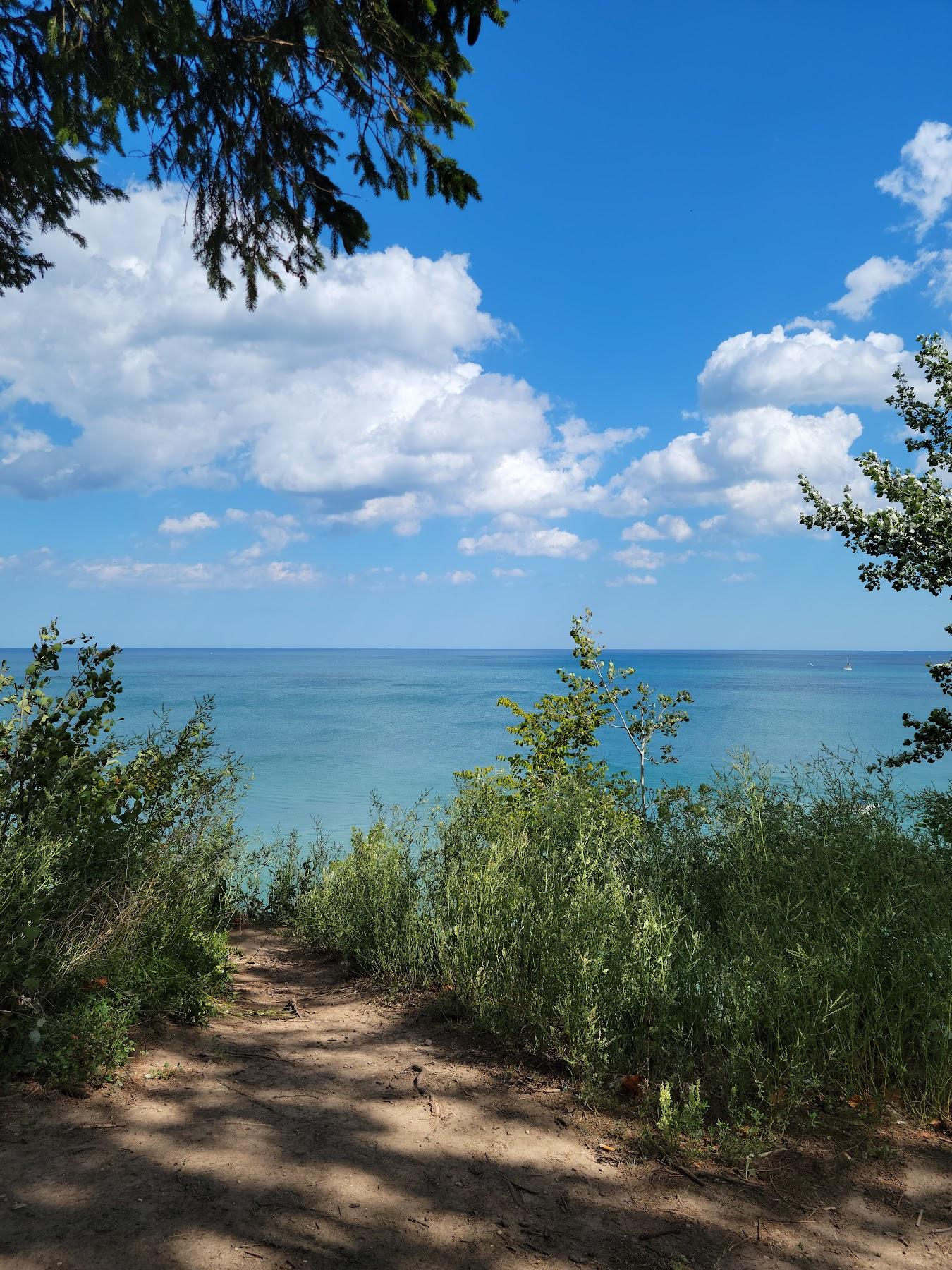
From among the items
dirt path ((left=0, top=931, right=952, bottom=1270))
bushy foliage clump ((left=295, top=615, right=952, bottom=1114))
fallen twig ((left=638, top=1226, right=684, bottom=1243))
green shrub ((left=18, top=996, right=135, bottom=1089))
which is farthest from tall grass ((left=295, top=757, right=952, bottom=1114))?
green shrub ((left=18, top=996, right=135, bottom=1089))

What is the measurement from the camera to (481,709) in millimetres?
62938

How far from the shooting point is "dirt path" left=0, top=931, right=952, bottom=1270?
97.1 inches

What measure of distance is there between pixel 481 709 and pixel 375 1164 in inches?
2368

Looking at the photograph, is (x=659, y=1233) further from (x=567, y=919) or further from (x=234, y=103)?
(x=234, y=103)

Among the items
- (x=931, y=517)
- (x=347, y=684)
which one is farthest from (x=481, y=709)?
(x=931, y=517)

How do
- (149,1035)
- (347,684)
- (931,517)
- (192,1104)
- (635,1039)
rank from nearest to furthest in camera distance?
(192,1104) → (635,1039) → (149,1035) → (931,517) → (347,684)

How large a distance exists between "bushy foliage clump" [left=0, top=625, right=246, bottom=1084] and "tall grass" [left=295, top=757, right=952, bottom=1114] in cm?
131

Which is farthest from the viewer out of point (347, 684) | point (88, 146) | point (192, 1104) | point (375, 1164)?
point (347, 684)

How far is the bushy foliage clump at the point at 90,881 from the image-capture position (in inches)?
134

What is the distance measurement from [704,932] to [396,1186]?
2303 millimetres

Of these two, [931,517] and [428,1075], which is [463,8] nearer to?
[931,517]

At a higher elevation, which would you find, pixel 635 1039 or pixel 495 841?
pixel 495 841

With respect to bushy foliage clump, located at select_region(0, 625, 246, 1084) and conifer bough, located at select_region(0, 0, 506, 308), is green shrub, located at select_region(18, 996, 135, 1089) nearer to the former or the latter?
bushy foliage clump, located at select_region(0, 625, 246, 1084)

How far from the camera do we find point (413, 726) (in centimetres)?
5122
